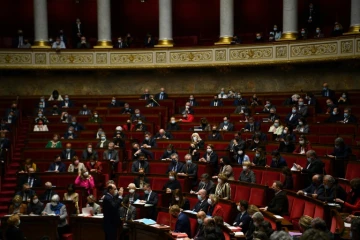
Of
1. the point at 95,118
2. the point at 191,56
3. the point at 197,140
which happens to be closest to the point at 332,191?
the point at 197,140

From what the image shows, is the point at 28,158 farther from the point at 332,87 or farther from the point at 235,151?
the point at 332,87

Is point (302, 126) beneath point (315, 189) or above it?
above

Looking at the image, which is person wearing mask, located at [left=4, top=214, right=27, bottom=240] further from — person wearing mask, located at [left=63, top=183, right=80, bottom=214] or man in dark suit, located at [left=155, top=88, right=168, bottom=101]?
man in dark suit, located at [left=155, top=88, right=168, bottom=101]

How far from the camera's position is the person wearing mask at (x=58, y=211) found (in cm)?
1071

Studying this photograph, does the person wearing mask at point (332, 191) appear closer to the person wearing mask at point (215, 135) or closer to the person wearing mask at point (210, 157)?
the person wearing mask at point (210, 157)

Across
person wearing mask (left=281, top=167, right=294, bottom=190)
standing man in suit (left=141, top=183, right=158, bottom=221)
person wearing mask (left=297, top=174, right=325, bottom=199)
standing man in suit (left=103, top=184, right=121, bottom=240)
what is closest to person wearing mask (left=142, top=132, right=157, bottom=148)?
standing man in suit (left=141, top=183, right=158, bottom=221)

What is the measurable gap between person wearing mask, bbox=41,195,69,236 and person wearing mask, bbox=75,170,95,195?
1580mm

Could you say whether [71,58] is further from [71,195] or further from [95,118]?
[71,195]

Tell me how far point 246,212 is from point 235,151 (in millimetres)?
4602

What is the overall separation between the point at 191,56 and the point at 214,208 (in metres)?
10.0

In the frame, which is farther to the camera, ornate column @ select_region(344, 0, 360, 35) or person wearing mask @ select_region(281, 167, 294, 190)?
ornate column @ select_region(344, 0, 360, 35)

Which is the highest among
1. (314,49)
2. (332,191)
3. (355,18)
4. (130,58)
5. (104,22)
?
(104,22)

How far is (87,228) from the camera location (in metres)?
10.4

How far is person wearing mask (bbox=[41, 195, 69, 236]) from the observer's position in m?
10.7
